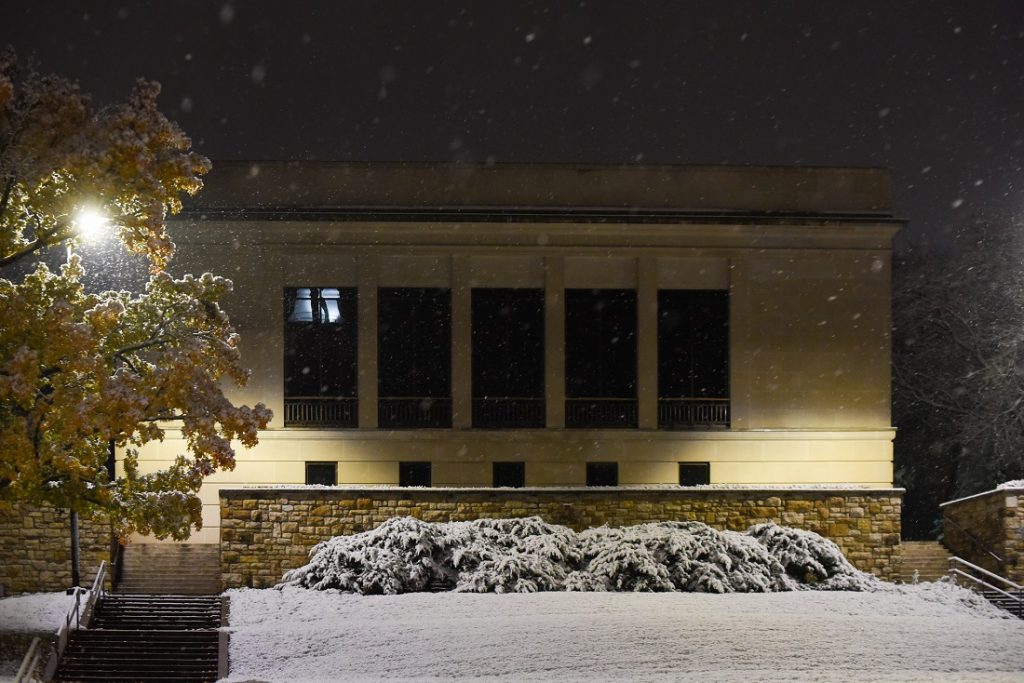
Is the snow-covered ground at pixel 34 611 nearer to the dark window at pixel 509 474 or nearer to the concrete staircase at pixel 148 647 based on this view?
the concrete staircase at pixel 148 647

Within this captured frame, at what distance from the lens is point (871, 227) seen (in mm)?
29219

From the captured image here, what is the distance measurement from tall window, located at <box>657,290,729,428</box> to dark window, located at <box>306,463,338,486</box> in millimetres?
9162

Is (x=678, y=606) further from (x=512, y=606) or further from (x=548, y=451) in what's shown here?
(x=548, y=451)

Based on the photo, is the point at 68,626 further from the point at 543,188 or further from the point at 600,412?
the point at 543,188

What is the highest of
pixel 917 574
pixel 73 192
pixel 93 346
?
pixel 73 192

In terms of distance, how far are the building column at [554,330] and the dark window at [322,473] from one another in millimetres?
6149

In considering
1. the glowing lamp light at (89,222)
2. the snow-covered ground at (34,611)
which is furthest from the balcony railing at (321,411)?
the glowing lamp light at (89,222)

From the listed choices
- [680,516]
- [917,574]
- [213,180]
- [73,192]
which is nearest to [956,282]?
[917,574]

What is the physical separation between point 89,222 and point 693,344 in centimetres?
1817

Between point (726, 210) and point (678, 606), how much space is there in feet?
45.6

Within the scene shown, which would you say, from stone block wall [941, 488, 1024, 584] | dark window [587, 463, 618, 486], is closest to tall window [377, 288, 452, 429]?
dark window [587, 463, 618, 486]

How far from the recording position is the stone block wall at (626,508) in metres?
21.9

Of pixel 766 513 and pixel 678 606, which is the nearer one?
pixel 678 606

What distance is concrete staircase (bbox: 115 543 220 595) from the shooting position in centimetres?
2275
